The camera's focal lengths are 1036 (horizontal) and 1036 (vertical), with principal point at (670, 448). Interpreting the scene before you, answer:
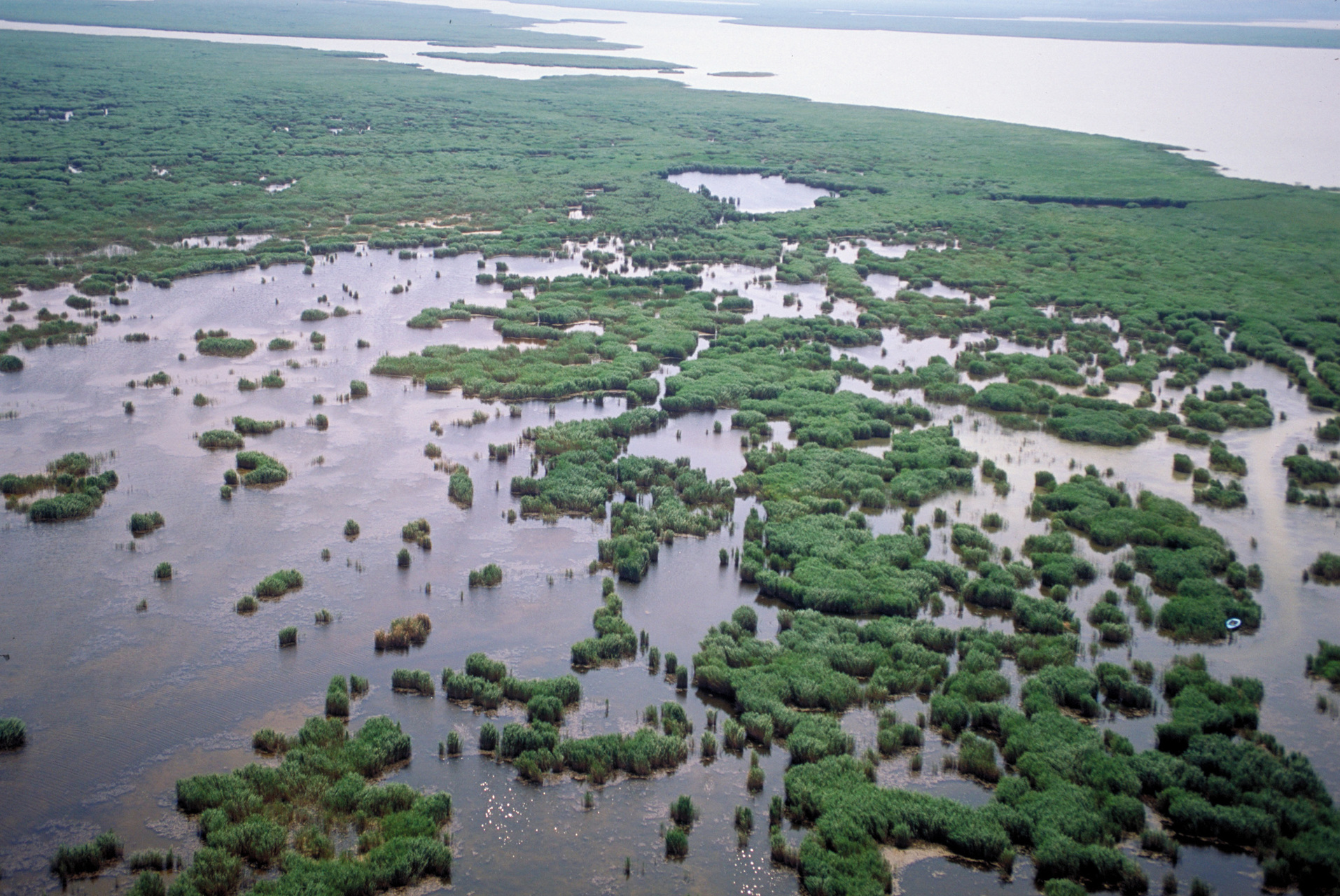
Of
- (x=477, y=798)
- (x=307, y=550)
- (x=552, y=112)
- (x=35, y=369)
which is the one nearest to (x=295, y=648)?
(x=307, y=550)

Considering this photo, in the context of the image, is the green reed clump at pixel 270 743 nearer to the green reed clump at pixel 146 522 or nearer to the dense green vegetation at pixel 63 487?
the green reed clump at pixel 146 522

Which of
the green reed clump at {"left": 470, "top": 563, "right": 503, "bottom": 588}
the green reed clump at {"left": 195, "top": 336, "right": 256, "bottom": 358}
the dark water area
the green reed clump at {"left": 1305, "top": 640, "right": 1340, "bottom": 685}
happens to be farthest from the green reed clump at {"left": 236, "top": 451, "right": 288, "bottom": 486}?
the green reed clump at {"left": 1305, "top": 640, "right": 1340, "bottom": 685}

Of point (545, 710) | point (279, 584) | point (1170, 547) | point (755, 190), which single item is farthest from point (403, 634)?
point (755, 190)

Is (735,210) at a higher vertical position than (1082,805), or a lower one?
higher

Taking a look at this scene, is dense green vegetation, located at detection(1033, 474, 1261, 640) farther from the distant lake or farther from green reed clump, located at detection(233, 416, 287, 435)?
the distant lake

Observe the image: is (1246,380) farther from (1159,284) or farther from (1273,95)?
(1273,95)

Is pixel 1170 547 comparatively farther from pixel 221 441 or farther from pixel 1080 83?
pixel 1080 83

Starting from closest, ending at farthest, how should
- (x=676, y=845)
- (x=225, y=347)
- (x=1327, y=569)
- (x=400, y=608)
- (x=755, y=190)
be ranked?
(x=676, y=845), (x=400, y=608), (x=1327, y=569), (x=225, y=347), (x=755, y=190)
